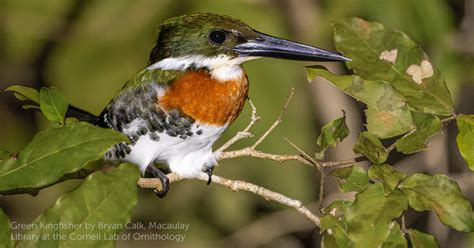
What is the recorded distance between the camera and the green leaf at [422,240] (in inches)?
60.3

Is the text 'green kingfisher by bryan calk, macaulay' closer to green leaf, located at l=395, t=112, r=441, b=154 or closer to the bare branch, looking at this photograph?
the bare branch

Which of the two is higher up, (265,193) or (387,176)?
(387,176)

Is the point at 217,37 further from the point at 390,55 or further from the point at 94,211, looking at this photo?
the point at 94,211

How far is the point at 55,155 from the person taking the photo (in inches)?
53.2

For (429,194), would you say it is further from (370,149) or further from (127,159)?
(127,159)

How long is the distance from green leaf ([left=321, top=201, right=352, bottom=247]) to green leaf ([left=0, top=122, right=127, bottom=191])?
0.37 metres

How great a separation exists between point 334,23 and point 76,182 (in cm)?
208

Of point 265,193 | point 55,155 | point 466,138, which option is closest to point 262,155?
point 265,193

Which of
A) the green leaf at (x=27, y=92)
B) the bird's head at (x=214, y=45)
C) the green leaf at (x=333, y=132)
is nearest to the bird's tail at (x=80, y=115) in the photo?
the bird's head at (x=214, y=45)

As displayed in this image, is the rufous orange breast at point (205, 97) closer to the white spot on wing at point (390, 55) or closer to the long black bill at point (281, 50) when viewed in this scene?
the long black bill at point (281, 50)

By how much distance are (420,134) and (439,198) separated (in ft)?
0.36

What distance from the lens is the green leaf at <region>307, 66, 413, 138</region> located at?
1539 mm

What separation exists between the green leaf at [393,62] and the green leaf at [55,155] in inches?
20.1

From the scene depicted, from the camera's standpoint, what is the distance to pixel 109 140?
4.44 ft
